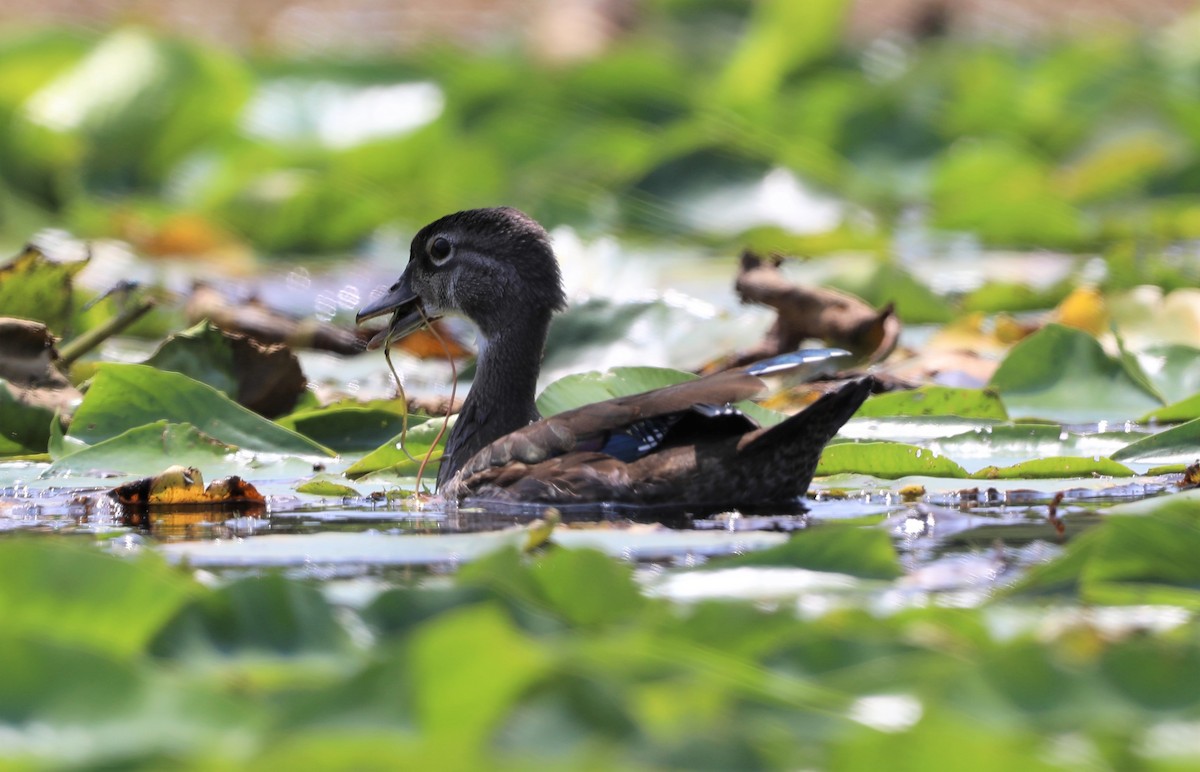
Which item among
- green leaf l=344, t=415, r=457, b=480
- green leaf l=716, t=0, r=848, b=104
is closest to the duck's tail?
green leaf l=344, t=415, r=457, b=480

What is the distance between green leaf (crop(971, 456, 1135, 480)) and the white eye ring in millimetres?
1763

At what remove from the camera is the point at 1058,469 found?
4.51 meters

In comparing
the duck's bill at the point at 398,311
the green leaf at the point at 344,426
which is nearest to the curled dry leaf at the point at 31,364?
the green leaf at the point at 344,426

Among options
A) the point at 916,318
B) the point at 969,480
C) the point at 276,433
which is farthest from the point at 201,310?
the point at 969,480

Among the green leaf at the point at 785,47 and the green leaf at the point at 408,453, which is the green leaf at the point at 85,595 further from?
the green leaf at the point at 785,47

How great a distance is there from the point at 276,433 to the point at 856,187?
5933 millimetres

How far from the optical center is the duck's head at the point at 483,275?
5391 mm

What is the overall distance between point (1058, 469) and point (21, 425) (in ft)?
9.09

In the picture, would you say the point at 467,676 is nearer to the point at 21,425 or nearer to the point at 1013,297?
the point at 21,425

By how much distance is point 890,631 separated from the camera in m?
2.68

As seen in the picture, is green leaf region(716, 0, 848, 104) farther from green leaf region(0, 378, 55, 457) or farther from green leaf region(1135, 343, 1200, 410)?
green leaf region(0, 378, 55, 457)

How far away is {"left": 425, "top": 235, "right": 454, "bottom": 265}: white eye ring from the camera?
550 cm

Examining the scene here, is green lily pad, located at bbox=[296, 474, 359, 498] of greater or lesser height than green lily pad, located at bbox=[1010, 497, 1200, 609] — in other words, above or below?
above

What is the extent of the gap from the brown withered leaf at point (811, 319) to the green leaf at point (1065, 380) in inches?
20.5
